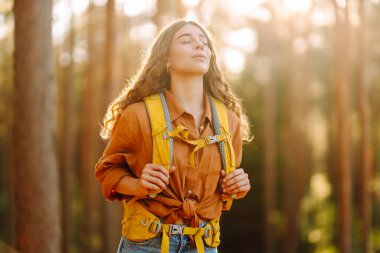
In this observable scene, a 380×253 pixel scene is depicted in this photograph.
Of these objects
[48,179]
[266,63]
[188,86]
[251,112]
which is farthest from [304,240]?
[188,86]

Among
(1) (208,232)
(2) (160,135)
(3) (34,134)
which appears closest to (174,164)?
(2) (160,135)

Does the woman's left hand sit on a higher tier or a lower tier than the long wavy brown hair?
lower

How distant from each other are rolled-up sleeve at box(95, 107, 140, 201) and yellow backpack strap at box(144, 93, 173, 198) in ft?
0.38

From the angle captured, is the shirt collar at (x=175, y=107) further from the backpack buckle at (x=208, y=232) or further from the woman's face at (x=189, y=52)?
the backpack buckle at (x=208, y=232)

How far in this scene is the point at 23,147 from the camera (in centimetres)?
666

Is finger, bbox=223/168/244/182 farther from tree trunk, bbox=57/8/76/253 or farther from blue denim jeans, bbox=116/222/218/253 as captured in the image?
tree trunk, bbox=57/8/76/253

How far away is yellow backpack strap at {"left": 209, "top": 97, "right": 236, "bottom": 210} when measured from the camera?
3564 millimetres

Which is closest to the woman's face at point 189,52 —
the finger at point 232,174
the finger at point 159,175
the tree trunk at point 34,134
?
the finger at point 232,174

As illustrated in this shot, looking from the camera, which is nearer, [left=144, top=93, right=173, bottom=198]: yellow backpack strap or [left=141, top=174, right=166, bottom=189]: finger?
[left=141, top=174, right=166, bottom=189]: finger

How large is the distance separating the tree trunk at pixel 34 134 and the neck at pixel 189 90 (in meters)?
3.30

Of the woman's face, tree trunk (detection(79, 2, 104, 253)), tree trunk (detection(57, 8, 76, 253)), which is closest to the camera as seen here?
the woman's face

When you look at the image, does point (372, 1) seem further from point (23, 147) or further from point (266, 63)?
point (23, 147)

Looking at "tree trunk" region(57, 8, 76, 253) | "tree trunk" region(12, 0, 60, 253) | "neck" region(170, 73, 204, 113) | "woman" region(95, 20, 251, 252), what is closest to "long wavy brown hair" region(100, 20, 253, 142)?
"woman" region(95, 20, 251, 252)

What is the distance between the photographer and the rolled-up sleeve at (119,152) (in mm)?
3555
